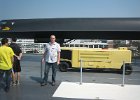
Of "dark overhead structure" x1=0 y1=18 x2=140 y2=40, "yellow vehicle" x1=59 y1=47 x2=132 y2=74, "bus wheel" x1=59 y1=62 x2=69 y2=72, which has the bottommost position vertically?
"bus wheel" x1=59 y1=62 x2=69 y2=72

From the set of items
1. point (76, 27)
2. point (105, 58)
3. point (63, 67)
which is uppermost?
point (76, 27)

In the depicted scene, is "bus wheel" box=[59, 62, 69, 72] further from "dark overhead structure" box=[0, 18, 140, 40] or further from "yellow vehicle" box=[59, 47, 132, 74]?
"dark overhead structure" box=[0, 18, 140, 40]

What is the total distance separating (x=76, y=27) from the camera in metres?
23.7

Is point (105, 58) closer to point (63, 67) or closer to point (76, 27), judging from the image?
point (63, 67)

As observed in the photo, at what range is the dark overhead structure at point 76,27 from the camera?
2369cm

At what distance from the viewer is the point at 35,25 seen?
964 inches

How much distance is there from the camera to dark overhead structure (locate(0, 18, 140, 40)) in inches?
933

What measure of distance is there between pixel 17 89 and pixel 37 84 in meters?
1.01

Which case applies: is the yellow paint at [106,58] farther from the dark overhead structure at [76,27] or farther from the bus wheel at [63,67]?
the dark overhead structure at [76,27]

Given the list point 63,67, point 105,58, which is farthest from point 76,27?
point 105,58

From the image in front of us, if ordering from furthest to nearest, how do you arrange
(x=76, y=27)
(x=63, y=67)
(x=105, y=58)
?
(x=76, y=27) < (x=63, y=67) < (x=105, y=58)

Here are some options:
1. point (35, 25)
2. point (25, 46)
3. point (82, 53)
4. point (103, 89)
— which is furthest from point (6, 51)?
point (25, 46)

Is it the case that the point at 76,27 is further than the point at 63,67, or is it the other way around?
the point at 76,27

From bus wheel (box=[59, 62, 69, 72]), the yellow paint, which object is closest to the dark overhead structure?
bus wheel (box=[59, 62, 69, 72])
